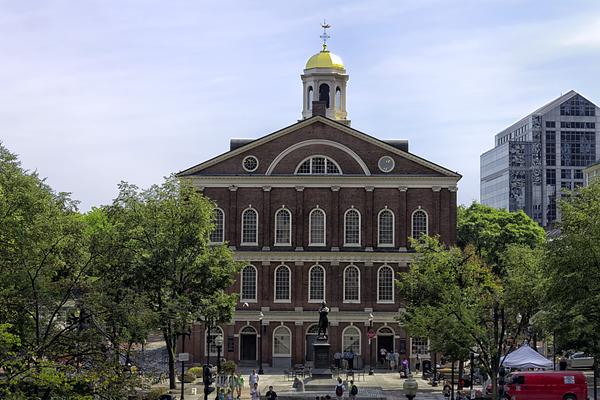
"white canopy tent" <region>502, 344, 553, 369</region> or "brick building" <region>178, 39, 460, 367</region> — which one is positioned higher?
"brick building" <region>178, 39, 460, 367</region>

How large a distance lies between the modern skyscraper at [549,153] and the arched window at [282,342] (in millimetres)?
96114

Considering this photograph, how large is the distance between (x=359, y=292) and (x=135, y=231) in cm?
2822

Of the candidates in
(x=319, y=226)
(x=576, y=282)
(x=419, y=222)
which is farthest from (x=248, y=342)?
(x=576, y=282)

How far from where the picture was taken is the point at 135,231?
2172 inches

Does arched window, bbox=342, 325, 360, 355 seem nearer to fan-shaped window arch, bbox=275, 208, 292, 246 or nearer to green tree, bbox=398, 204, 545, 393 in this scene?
fan-shaped window arch, bbox=275, 208, 292, 246

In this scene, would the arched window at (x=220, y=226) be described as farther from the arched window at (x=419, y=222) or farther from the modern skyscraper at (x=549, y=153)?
the modern skyscraper at (x=549, y=153)

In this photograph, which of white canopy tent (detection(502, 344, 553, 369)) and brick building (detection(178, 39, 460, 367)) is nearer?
white canopy tent (detection(502, 344, 553, 369))

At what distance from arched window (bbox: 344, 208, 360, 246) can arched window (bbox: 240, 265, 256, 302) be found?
7.57 meters

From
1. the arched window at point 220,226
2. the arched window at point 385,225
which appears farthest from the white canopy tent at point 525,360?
the arched window at point 220,226

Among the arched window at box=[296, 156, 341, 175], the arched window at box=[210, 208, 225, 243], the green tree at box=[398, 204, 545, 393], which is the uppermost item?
the arched window at box=[296, 156, 341, 175]

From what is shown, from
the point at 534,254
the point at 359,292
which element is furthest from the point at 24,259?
the point at 359,292

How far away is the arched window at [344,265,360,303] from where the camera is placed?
79.5 metres

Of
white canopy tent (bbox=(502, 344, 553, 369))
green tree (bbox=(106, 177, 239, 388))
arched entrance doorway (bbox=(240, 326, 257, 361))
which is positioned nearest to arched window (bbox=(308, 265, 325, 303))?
arched entrance doorway (bbox=(240, 326, 257, 361))

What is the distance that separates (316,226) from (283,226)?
8.34ft
